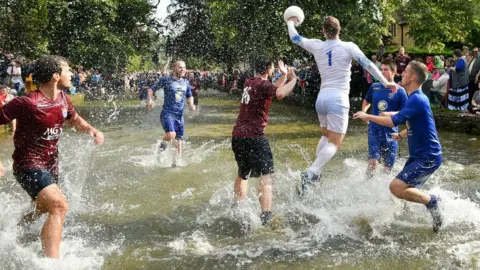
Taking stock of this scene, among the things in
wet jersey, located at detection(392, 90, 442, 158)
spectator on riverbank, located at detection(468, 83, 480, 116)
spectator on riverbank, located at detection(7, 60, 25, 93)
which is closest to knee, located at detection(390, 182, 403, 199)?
wet jersey, located at detection(392, 90, 442, 158)

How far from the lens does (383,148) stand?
6.96m

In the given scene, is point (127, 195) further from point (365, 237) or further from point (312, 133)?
point (312, 133)

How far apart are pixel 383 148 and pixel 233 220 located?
7.83 feet

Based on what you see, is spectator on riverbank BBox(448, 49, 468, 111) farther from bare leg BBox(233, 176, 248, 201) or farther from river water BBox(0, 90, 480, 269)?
bare leg BBox(233, 176, 248, 201)

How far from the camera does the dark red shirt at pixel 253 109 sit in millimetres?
5684

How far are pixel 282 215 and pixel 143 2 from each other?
31782mm

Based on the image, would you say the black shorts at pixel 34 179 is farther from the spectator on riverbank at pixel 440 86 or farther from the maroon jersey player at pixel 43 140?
the spectator on riverbank at pixel 440 86

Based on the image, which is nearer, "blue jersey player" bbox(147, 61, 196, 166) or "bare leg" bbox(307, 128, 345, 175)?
"bare leg" bbox(307, 128, 345, 175)

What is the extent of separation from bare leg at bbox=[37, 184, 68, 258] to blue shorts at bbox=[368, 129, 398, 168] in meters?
4.17

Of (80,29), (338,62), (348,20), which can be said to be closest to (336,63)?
(338,62)

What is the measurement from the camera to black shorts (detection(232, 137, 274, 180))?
572cm

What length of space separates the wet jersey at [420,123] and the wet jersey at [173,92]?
15.1 ft

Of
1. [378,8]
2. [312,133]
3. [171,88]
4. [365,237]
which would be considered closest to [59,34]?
[378,8]

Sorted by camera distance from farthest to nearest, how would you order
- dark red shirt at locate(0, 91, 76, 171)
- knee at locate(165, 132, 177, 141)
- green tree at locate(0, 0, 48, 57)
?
1. green tree at locate(0, 0, 48, 57)
2. knee at locate(165, 132, 177, 141)
3. dark red shirt at locate(0, 91, 76, 171)
